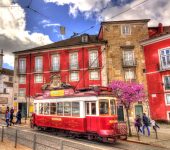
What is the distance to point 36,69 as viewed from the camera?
3719 centimetres

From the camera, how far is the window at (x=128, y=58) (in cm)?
3291

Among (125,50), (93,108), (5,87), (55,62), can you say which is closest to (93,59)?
(125,50)

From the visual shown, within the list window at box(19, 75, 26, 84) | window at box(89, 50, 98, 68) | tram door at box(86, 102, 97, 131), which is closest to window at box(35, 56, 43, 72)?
window at box(19, 75, 26, 84)

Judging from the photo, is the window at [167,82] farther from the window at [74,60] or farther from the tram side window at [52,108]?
the tram side window at [52,108]

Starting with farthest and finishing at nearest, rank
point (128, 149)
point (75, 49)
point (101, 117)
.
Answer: point (75, 49)
point (101, 117)
point (128, 149)

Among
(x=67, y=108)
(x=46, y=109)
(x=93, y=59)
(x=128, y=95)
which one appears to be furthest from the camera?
(x=93, y=59)

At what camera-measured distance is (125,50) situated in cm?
3331

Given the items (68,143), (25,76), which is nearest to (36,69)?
(25,76)

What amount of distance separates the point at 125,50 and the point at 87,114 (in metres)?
20.2

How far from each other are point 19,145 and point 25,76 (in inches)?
1068

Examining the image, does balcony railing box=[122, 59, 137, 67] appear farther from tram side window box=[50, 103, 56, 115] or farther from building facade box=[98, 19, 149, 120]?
tram side window box=[50, 103, 56, 115]

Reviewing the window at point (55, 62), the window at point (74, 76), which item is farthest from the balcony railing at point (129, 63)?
the window at point (55, 62)

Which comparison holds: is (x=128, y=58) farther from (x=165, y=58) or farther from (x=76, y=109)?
(x=76, y=109)

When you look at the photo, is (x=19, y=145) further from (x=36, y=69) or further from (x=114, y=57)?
(x=36, y=69)
